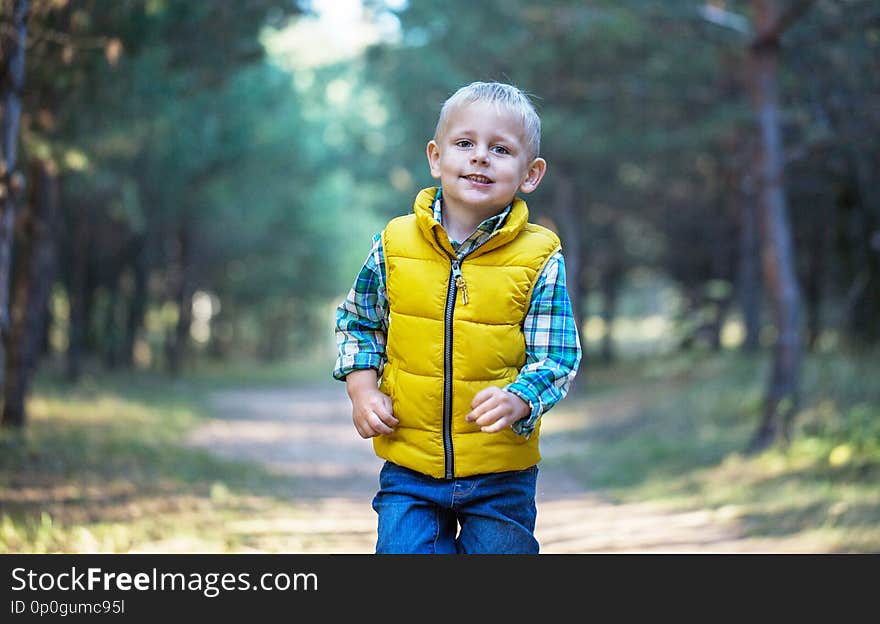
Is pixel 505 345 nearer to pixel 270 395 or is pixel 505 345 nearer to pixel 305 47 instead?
pixel 270 395

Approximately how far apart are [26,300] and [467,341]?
993 cm

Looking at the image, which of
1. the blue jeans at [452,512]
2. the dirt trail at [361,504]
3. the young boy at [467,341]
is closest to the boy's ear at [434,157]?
the young boy at [467,341]

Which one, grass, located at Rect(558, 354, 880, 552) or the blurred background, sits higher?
the blurred background

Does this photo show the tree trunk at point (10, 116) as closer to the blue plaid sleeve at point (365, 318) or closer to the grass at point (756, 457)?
the blue plaid sleeve at point (365, 318)

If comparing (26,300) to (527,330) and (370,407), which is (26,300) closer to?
(370,407)

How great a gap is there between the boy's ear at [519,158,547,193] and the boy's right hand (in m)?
0.77

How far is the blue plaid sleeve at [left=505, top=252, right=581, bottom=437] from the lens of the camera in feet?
9.59

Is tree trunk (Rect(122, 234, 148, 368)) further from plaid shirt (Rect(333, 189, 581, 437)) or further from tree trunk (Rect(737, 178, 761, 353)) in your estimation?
plaid shirt (Rect(333, 189, 581, 437))

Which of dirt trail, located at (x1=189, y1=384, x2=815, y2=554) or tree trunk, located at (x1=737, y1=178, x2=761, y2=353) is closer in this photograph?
dirt trail, located at (x1=189, y1=384, x2=815, y2=554)

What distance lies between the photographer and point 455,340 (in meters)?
2.97

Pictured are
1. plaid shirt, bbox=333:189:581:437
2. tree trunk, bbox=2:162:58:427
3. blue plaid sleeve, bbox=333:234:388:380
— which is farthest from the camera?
tree trunk, bbox=2:162:58:427

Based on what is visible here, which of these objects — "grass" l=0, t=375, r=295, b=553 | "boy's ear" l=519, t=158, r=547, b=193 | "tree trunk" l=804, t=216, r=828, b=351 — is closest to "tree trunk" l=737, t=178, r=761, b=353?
"tree trunk" l=804, t=216, r=828, b=351

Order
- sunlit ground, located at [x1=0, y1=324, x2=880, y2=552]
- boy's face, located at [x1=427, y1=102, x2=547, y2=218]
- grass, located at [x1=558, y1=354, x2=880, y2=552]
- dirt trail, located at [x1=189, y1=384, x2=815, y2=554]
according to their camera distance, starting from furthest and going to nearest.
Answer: grass, located at [x1=558, y1=354, x2=880, y2=552], dirt trail, located at [x1=189, y1=384, x2=815, y2=554], sunlit ground, located at [x1=0, y1=324, x2=880, y2=552], boy's face, located at [x1=427, y1=102, x2=547, y2=218]

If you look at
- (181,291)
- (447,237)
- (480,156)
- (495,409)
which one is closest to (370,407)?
(495,409)
